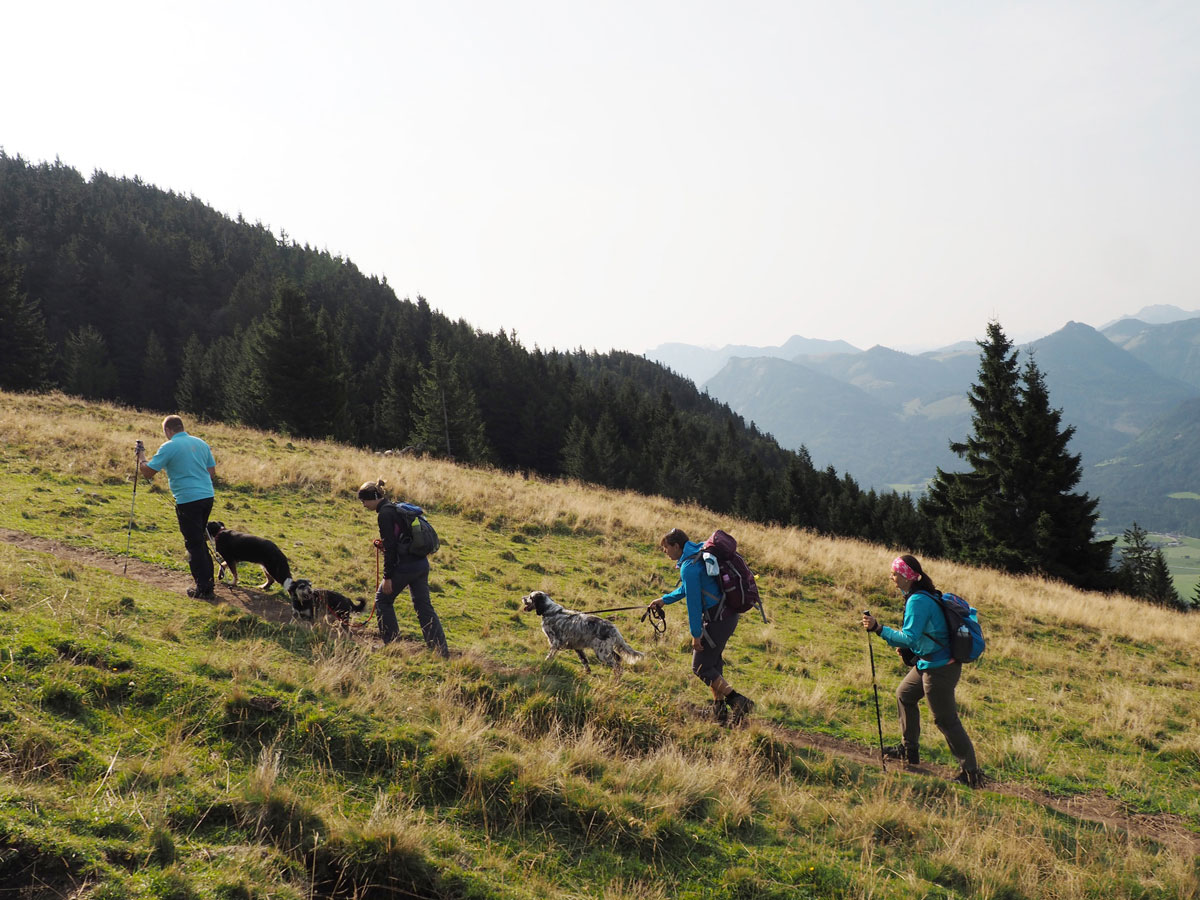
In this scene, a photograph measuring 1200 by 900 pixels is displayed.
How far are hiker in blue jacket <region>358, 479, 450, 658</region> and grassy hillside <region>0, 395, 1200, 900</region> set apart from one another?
466 millimetres

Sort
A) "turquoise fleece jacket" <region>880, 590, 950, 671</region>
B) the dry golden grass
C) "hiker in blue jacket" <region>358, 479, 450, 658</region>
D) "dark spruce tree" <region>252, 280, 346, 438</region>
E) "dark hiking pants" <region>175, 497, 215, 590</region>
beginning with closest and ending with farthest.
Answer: "turquoise fleece jacket" <region>880, 590, 950, 671</region>
"hiker in blue jacket" <region>358, 479, 450, 658</region>
"dark hiking pants" <region>175, 497, 215, 590</region>
the dry golden grass
"dark spruce tree" <region>252, 280, 346, 438</region>

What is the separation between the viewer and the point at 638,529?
18.0 metres

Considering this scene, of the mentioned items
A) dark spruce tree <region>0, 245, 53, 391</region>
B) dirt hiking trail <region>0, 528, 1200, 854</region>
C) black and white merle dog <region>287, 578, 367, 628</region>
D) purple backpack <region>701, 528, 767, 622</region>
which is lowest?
dirt hiking trail <region>0, 528, 1200, 854</region>

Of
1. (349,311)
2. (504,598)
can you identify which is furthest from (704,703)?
(349,311)

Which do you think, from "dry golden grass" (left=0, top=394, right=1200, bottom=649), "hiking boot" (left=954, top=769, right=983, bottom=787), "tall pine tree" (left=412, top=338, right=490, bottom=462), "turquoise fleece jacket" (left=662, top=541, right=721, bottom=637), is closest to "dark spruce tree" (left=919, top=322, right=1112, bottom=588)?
"dry golden grass" (left=0, top=394, right=1200, bottom=649)

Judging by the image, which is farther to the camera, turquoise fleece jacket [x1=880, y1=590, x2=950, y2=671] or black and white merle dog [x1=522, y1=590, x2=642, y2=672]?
black and white merle dog [x1=522, y1=590, x2=642, y2=672]

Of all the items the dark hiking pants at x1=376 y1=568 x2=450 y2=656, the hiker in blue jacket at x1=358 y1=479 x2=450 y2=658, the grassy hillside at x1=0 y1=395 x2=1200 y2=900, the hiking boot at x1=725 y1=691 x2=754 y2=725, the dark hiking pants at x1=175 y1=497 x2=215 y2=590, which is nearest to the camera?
the grassy hillside at x1=0 y1=395 x2=1200 y2=900

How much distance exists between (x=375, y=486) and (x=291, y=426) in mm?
35315

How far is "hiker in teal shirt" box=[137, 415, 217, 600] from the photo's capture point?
8086 millimetres

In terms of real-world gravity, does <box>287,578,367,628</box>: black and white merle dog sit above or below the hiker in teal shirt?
below

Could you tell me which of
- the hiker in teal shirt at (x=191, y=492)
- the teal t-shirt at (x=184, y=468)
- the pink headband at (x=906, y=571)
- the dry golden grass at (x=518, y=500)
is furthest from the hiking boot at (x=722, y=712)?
the dry golden grass at (x=518, y=500)

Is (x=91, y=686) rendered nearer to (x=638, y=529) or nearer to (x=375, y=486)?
(x=375, y=486)

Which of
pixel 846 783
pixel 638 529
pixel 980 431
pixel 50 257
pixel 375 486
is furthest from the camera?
pixel 50 257

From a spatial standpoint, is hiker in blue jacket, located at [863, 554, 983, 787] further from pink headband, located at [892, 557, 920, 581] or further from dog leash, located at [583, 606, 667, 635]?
dog leash, located at [583, 606, 667, 635]
